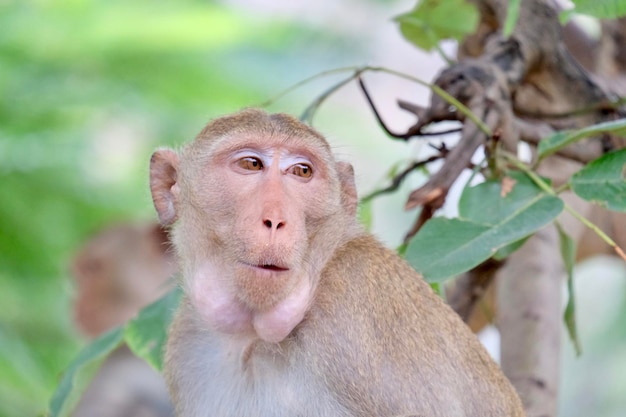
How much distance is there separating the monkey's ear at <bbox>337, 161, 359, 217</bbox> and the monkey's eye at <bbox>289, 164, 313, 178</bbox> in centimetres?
19

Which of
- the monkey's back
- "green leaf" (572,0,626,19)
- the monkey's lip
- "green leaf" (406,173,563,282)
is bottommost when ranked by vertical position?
the monkey's back

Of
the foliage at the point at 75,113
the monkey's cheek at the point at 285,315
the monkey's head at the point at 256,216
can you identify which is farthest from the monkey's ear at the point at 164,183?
the foliage at the point at 75,113

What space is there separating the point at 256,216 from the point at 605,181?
3.01 ft

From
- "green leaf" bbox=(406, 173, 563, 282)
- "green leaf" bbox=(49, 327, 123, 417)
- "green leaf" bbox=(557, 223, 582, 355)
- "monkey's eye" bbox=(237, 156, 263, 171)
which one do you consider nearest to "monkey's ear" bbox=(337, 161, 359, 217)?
"green leaf" bbox=(406, 173, 563, 282)

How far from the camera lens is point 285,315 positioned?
89.5 inches

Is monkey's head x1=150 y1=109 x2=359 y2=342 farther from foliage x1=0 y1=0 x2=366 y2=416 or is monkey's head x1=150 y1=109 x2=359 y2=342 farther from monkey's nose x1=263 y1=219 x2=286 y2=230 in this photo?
foliage x1=0 y1=0 x2=366 y2=416

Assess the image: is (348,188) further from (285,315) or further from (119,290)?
(119,290)

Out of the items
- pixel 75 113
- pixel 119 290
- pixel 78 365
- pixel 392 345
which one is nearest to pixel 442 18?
pixel 392 345

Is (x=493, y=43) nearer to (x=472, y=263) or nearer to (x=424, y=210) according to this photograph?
(x=424, y=210)

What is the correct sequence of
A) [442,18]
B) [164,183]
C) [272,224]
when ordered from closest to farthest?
[272,224] → [164,183] → [442,18]

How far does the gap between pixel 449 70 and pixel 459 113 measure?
0.15 meters

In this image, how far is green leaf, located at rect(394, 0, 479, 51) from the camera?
3.13m

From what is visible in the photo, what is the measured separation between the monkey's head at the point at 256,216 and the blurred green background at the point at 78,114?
4168 mm

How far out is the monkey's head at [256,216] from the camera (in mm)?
2193
